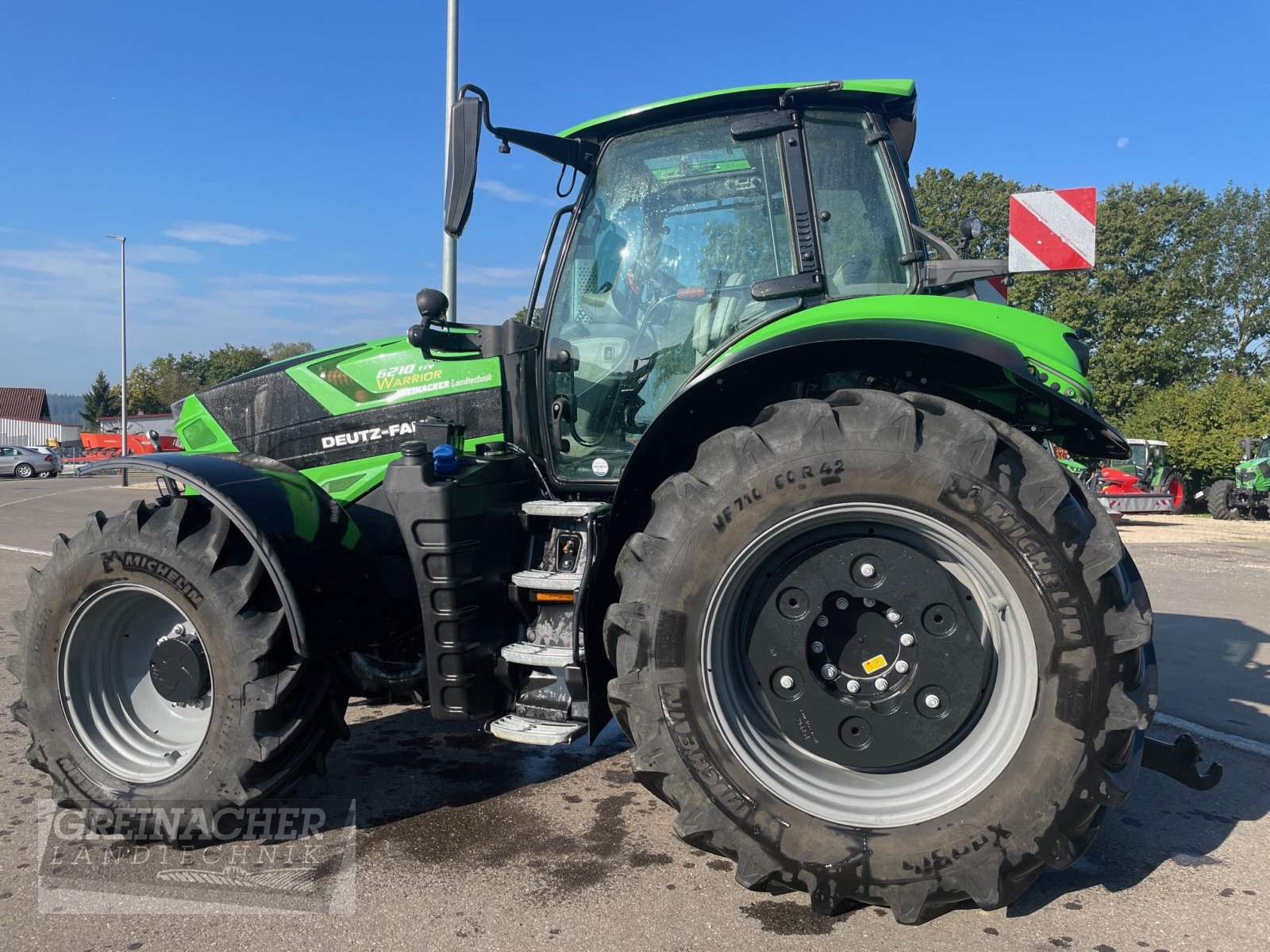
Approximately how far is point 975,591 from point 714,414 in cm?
108

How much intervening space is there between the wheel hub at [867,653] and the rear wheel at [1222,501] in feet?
74.2

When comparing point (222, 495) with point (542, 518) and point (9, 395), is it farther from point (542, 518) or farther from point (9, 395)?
point (9, 395)

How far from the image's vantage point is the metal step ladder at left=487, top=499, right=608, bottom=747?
312cm

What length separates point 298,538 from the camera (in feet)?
10.2

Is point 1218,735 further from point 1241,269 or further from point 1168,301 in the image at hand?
point 1241,269

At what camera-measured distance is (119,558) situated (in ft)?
10.2

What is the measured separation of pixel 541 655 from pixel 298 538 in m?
0.98

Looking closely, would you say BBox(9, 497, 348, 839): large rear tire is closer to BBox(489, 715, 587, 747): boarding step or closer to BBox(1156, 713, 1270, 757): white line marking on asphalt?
BBox(489, 715, 587, 747): boarding step

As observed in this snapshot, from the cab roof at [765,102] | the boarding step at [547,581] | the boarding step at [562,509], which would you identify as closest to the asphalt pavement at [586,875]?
the boarding step at [547,581]

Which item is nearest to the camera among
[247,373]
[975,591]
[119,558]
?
[975,591]

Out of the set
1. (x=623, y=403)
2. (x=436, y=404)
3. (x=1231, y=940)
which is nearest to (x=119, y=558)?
(x=436, y=404)

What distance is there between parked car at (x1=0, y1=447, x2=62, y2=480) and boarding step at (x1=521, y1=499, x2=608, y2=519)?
42.8 m

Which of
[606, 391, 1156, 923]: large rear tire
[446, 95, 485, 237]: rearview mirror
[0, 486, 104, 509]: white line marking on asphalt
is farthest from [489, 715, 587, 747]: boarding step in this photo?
[0, 486, 104, 509]: white line marking on asphalt

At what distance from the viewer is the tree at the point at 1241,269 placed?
45.1 metres
